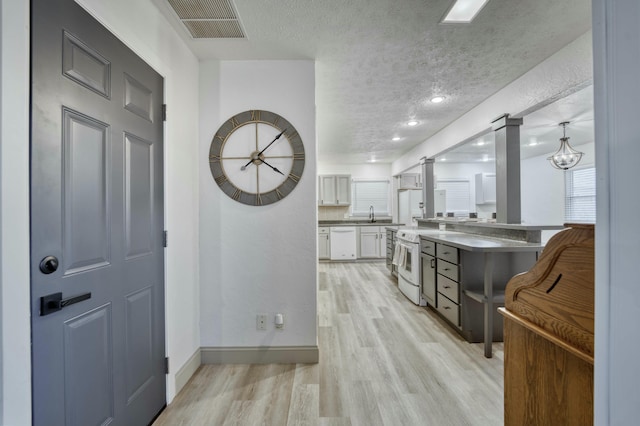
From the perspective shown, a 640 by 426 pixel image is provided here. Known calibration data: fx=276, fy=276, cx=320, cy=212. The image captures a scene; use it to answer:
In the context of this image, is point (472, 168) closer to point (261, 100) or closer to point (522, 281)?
point (261, 100)

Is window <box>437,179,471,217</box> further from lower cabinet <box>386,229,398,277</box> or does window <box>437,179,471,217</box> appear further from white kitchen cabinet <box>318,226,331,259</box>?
white kitchen cabinet <box>318,226,331,259</box>

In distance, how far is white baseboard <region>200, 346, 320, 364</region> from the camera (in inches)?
85.7

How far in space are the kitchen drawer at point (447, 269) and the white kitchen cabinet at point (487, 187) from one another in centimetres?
489

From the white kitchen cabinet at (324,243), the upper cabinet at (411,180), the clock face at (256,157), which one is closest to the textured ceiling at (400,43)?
the clock face at (256,157)

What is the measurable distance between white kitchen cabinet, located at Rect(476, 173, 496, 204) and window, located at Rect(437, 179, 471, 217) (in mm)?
329

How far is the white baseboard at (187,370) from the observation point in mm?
1845

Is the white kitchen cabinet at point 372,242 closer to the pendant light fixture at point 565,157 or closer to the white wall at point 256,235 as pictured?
the pendant light fixture at point 565,157

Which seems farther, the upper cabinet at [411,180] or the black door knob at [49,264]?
the upper cabinet at [411,180]

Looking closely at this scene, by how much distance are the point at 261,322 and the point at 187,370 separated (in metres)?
0.58

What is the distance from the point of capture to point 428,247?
10.6 ft

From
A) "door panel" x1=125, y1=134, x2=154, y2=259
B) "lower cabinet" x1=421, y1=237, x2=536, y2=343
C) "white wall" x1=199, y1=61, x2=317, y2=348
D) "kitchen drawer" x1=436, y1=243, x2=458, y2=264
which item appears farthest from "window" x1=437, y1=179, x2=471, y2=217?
"door panel" x1=125, y1=134, x2=154, y2=259

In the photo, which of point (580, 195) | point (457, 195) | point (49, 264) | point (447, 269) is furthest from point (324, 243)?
point (49, 264)

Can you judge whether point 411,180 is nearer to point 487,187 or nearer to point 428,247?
point 487,187

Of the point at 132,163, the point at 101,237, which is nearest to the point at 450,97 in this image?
the point at 132,163
